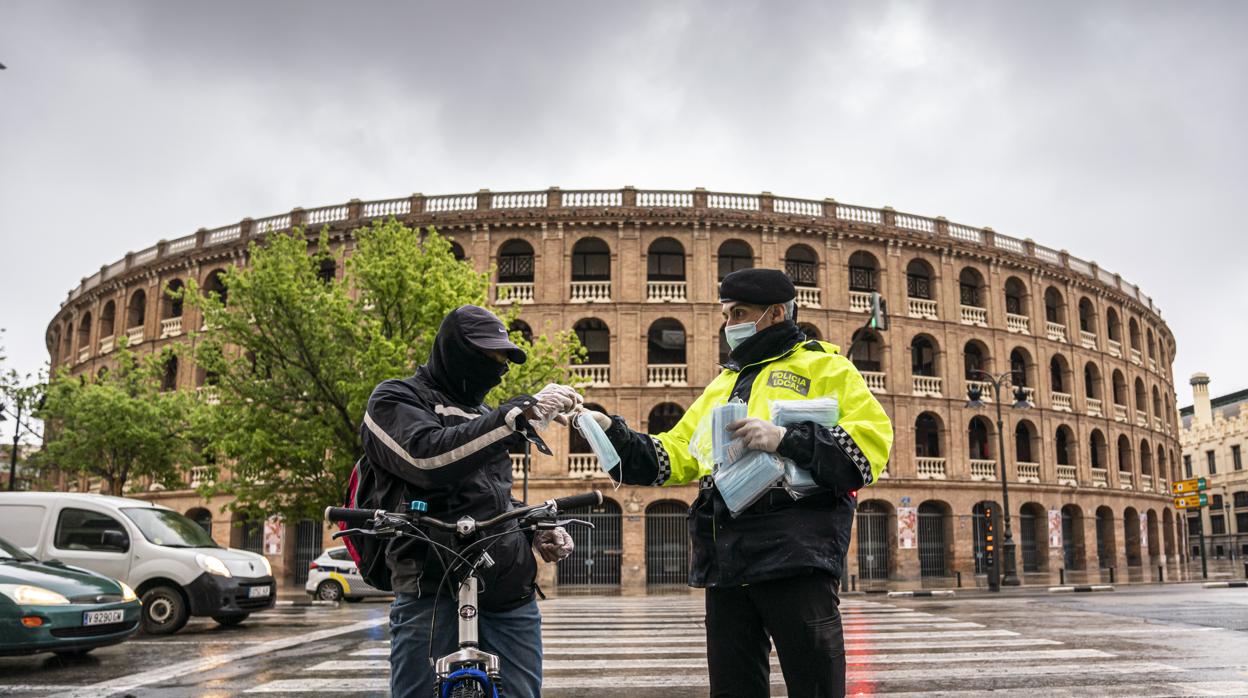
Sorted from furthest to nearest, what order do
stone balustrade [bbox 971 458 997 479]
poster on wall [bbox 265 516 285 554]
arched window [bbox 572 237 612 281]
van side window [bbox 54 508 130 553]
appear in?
1. stone balustrade [bbox 971 458 997 479]
2. arched window [bbox 572 237 612 281]
3. poster on wall [bbox 265 516 285 554]
4. van side window [bbox 54 508 130 553]

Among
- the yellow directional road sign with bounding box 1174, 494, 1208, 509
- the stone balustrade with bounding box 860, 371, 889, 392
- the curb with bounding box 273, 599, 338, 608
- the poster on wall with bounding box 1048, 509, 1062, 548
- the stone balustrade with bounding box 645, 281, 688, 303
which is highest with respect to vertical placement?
the stone balustrade with bounding box 645, 281, 688, 303

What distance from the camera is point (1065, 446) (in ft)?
120

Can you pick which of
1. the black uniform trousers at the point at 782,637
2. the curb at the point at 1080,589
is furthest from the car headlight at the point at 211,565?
the curb at the point at 1080,589

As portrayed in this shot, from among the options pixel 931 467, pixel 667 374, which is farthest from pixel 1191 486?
pixel 667 374

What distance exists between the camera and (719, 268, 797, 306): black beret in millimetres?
3432

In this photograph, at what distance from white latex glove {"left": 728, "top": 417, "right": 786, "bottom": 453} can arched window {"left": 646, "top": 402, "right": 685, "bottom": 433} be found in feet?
92.6

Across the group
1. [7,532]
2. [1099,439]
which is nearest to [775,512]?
[7,532]

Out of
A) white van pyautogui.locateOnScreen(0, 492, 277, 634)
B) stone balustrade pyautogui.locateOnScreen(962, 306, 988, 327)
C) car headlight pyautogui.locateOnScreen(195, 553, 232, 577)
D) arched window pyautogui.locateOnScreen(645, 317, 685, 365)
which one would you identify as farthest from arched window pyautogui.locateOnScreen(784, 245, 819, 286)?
white van pyautogui.locateOnScreen(0, 492, 277, 634)

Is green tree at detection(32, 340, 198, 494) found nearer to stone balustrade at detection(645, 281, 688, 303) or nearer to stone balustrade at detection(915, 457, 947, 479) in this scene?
stone balustrade at detection(645, 281, 688, 303)

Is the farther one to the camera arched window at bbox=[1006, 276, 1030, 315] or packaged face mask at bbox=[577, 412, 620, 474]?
arched window at bbox=[1006, 276, 1030, 315]

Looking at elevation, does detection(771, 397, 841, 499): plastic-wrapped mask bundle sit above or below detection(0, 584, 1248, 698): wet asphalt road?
above

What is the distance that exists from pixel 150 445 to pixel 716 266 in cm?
1896

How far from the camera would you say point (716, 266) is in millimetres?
31875

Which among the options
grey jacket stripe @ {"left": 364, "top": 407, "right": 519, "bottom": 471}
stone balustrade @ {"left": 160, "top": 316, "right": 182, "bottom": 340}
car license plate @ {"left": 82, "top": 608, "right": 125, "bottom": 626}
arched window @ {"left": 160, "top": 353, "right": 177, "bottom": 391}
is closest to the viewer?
grey jacket stripe @ {"left": 364, "top": 407, "right": 519, "bottom": 471}
